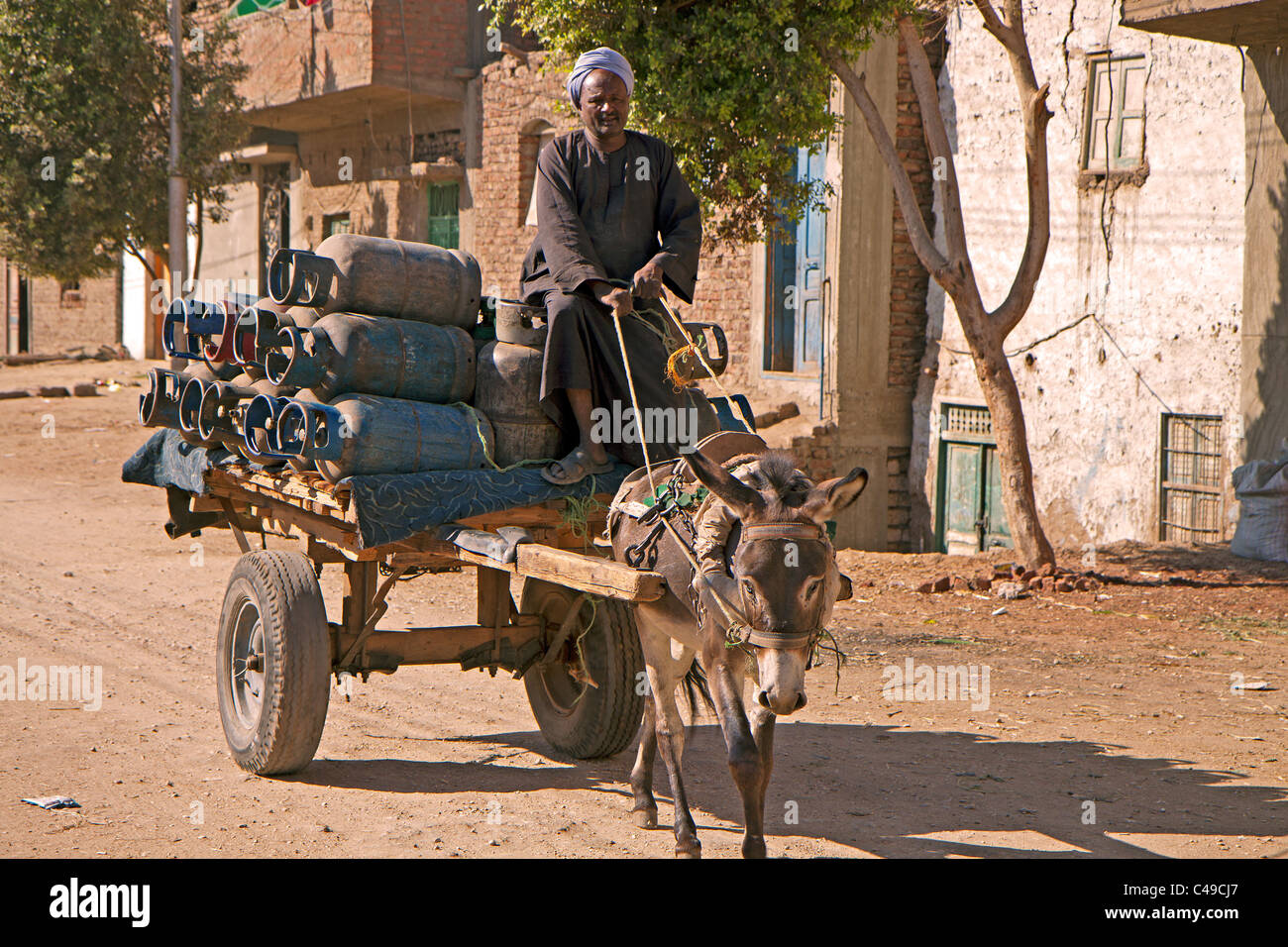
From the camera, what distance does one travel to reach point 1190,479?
11414 millimetres

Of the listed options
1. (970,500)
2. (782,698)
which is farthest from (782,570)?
(970,500)

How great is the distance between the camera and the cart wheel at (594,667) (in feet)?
19.0

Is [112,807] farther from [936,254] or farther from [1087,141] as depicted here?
[1087,141]

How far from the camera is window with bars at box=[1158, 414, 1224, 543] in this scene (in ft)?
36.8

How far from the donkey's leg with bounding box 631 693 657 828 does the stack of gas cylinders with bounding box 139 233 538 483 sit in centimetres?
119

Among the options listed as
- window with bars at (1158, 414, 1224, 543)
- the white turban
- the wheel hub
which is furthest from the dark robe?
window with bars at (1158, 414, 1224, 543)

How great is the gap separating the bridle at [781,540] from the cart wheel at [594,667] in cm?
186

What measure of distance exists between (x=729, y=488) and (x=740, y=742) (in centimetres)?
86

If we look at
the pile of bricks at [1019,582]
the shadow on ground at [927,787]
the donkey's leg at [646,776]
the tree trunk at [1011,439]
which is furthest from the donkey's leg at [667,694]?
the tree trunk at [1011,439]

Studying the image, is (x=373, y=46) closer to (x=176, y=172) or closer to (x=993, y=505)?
(x=176, y=172)

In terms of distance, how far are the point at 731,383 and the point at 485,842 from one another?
10.4 meters

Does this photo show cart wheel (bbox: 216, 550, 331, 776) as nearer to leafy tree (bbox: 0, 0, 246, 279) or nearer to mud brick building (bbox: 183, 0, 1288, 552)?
mud brick building (bbox: 183, 0, 1288, 552)

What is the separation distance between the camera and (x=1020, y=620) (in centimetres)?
943

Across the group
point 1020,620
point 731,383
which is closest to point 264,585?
point 1020,620
